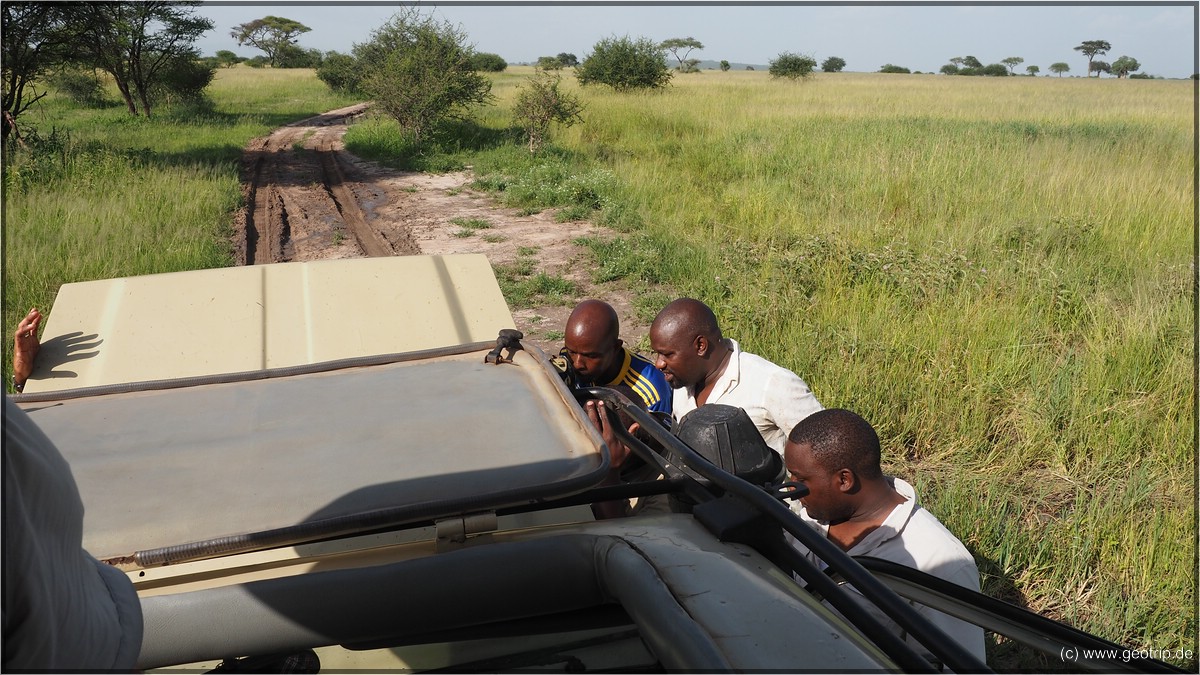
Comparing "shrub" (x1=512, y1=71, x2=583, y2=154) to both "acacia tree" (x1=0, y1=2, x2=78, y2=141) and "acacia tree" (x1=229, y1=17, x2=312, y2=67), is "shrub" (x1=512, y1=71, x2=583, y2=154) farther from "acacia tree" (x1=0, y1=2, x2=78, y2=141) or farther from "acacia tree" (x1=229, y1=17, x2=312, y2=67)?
"acacia tree" (x1=229, y1=17, x2=312, y2=67)

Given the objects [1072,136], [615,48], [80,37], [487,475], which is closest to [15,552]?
[487,475]

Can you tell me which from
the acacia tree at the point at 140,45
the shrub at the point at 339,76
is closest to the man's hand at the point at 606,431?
the acacia tree at the point at 140,45

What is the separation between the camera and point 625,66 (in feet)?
98.0

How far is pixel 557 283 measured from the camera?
8.60 metres

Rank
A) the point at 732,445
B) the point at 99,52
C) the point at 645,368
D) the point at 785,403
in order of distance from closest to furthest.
Result: the point at 732,445 → the point at 785,403 → the point at 645,368 → the point at 99,52

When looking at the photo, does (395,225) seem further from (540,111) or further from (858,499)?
(858,499)

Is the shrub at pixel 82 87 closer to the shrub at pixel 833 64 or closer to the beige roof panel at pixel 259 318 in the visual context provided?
the beige roof panel at pixel 259 318

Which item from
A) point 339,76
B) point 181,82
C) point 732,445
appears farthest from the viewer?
point 339,76

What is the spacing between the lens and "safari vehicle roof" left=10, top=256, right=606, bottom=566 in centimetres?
162

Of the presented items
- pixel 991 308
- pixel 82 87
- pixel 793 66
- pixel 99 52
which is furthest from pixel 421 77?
pixel 793 66

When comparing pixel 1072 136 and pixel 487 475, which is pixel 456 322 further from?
pixel 1072 136

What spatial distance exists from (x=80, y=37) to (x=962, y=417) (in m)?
19.3

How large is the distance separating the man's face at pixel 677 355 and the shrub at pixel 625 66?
2760cm

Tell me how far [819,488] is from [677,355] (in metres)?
0.96
